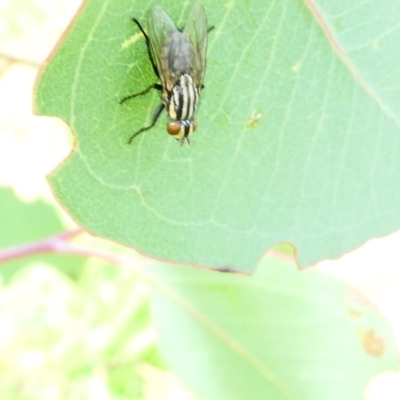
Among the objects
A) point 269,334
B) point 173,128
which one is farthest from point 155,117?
point 269,334

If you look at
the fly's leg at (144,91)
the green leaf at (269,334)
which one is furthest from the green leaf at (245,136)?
the green leaf at (269,334)

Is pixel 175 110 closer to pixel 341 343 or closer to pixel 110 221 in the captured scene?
pixel 110 221

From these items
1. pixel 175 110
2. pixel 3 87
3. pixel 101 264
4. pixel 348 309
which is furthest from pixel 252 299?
pixel 3 87

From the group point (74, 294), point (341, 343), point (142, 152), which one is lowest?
point (341, 343)

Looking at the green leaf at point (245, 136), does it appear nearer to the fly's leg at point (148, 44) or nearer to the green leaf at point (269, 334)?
the fly's leg at point (148, 44)

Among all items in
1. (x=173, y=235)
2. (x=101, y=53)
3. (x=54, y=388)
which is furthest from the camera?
(x=54, y=388)

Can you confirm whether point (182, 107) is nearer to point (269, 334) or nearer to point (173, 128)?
point (173, 128)
